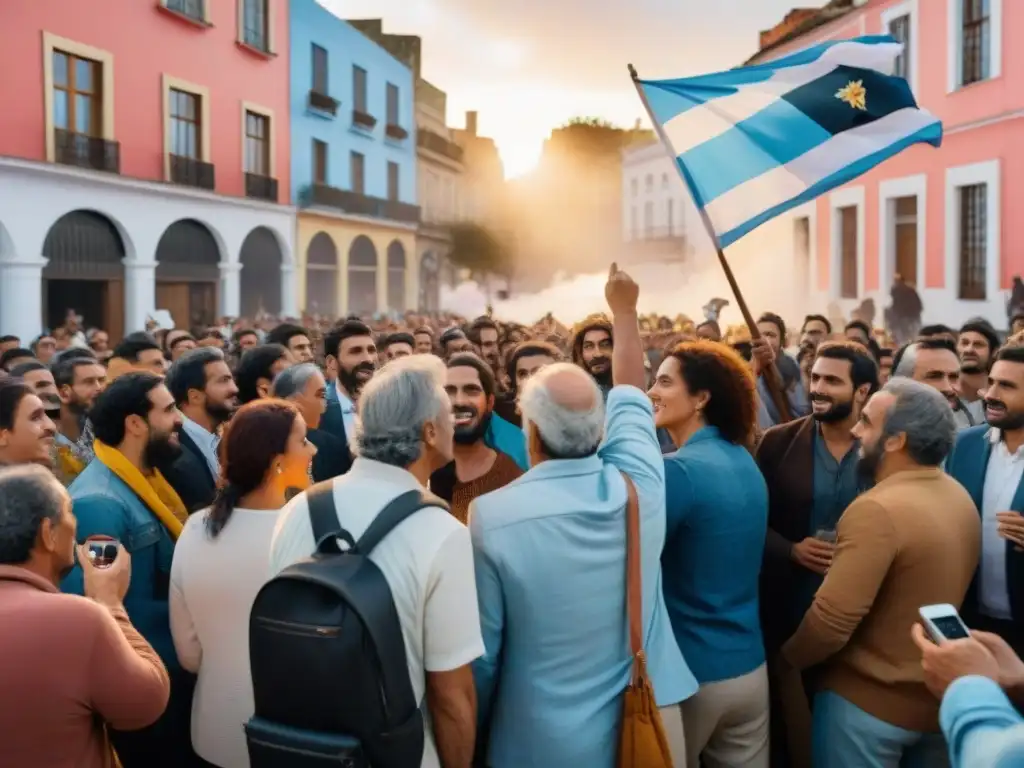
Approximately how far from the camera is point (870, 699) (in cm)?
316

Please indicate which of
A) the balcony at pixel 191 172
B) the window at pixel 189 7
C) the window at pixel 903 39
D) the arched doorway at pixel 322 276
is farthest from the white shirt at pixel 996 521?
the arched doorway at pixel 322 276

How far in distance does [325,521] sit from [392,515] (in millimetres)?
185

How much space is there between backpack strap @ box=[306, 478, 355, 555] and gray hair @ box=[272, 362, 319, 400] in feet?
8.92

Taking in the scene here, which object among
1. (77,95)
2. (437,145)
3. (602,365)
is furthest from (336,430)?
(437,145)

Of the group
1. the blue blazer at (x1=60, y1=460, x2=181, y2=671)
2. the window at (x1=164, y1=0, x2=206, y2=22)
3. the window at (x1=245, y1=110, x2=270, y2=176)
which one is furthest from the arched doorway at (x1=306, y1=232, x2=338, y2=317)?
the blue blazer at (x1=60, y1=460, x2=181, y2=671)

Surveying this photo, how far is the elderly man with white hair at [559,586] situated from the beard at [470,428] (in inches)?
65.8

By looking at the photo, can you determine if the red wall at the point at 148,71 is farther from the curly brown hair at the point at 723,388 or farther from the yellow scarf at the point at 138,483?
the curly brown hair at the point at 723,388

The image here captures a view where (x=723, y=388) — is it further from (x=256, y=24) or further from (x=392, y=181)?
(x=392, y=181)

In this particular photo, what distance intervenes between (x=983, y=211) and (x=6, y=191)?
15584mm

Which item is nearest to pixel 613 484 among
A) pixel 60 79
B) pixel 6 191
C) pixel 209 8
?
pixel 6 191

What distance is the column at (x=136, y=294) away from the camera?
19.0 metres

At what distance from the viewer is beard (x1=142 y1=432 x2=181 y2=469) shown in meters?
3.80

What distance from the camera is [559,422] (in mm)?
2730

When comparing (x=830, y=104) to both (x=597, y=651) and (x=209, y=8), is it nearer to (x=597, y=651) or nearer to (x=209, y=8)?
(x=597, y=651)
